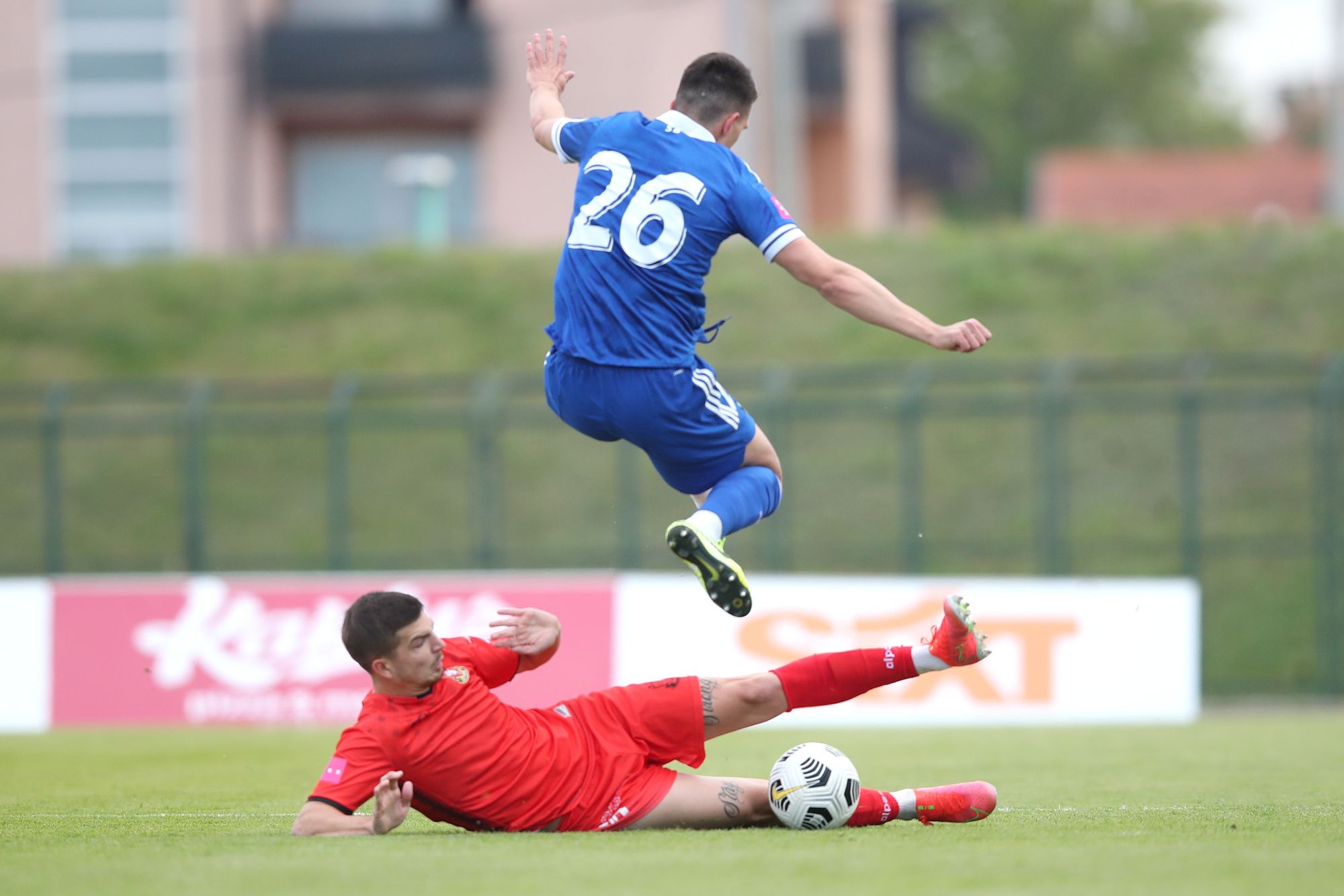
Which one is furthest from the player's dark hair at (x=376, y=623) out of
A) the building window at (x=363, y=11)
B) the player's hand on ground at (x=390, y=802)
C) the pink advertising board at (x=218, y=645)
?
the building window at (x=363, y=11)

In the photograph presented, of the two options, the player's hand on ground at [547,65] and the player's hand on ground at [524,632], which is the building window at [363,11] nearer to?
the player's hand on ground at [547,65]

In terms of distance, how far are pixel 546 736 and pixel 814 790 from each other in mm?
999

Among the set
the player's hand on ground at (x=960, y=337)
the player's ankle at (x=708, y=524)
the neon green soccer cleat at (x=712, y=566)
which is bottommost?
the neon green soccer cleat at (x=712, y=566)

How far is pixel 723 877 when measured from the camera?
502cm

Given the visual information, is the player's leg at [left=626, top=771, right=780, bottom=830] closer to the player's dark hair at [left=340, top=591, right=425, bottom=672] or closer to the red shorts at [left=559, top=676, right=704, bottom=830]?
the red shorts at [left=559, top=676, right=704, bottom=830]

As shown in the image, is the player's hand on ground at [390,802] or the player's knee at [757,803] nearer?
the player's hand on ground at [390,802]

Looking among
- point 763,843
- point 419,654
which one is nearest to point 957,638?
point 763,843

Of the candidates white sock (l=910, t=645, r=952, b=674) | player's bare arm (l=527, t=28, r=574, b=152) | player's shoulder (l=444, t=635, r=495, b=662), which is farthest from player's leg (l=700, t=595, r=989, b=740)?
player's bare arm (l=527, t=28, r=574, b=152)

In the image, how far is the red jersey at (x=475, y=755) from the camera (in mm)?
5977

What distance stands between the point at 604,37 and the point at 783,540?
11295 mm

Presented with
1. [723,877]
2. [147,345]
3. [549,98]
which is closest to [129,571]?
[147,345]

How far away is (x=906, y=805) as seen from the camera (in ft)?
21.2

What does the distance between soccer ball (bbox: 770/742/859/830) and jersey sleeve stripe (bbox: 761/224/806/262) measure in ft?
5.96

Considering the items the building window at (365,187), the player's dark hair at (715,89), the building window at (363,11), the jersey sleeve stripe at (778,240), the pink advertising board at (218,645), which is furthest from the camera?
the building window at (365,187)
